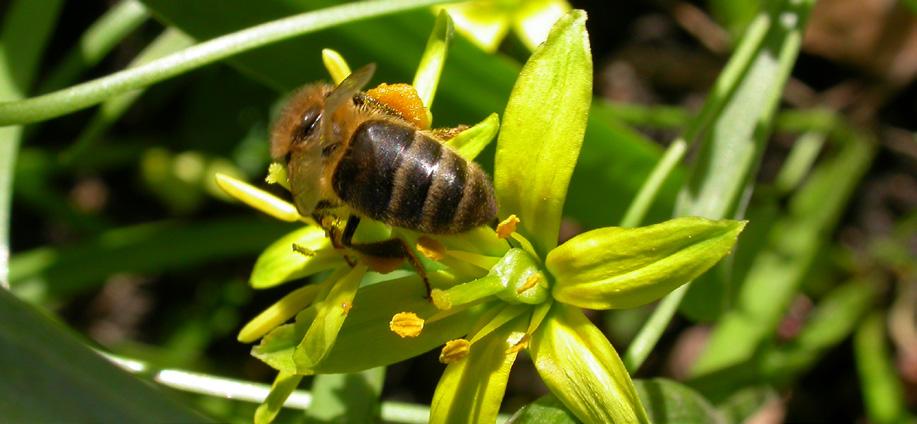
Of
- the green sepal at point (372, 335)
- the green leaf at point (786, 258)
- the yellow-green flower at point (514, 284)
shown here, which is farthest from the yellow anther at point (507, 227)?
the green leaf at point (786, 258)

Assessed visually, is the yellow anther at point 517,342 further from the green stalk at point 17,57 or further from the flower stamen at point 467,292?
the green stalk at point 17,57

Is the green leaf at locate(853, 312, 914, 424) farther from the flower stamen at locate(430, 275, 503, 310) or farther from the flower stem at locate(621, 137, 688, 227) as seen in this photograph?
the flower stamen at locate(430, 275, 503, 310)

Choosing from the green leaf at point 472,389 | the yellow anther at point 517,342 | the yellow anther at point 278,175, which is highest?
the yellow anther at point 278,175

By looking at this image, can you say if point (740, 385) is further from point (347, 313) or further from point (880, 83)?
point (880, 83)

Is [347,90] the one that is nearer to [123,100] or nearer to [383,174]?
[383,174]

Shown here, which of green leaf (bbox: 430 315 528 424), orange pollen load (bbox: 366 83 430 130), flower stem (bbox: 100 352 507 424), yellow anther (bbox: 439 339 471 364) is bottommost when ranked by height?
flower stem (bbox: 100 352 507 424)

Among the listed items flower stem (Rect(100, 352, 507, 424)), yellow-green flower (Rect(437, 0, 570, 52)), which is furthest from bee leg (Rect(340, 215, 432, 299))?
yellow-green flower (Rect(437, 0, 570, 52))

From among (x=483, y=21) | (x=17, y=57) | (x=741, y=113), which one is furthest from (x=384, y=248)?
(x=17, y=57)
